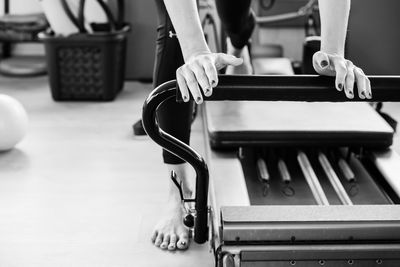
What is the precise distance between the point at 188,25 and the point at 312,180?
36.2 inches

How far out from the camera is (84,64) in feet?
10.2

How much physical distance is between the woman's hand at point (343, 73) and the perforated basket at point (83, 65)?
1922 millimetres

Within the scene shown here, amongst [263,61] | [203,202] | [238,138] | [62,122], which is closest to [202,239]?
[203,202]

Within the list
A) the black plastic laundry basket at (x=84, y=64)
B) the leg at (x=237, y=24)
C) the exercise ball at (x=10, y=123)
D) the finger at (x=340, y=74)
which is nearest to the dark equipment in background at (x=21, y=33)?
the black plastic laundry basket at (x=84, y=64)

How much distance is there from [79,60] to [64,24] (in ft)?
0.66

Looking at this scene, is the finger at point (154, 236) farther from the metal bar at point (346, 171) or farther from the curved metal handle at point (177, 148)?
the metal bar at point (346, 171)

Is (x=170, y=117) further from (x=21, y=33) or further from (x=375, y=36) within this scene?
(x=21, y=33)

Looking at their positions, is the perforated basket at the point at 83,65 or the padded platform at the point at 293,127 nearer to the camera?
the padded platform at the point at 293,127

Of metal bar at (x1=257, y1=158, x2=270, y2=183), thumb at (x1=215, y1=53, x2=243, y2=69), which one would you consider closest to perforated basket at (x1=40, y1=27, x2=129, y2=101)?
metal bar at (x1=257, y1=158, x2=270, y2=183)

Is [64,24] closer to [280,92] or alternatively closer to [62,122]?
[62,122]

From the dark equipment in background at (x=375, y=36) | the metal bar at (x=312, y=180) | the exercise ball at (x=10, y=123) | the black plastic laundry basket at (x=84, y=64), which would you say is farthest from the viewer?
the dark equipment in background at (x=375, y=36)

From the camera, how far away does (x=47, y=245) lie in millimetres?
1736

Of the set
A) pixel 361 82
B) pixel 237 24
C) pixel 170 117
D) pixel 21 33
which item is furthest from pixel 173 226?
pixel 21 33

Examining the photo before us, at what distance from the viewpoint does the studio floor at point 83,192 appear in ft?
5.57
